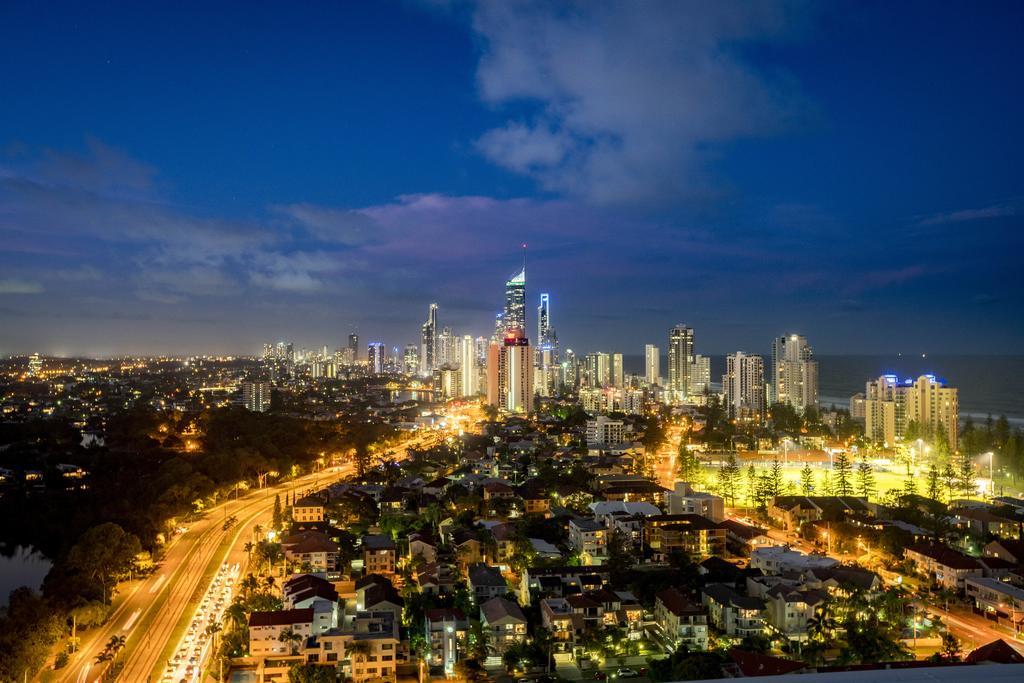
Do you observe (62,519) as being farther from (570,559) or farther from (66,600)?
(570,559)

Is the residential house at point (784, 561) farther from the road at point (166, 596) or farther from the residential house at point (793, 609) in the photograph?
the road at point (166, 596)

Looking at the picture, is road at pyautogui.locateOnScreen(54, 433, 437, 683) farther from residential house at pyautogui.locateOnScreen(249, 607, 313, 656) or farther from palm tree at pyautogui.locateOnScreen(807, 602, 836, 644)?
palm tree at pyautogui.locateOnScreen(807, 602, 836, 644)

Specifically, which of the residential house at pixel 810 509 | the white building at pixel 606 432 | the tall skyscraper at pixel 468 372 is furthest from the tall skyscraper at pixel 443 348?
the residential house at pixel 810 509

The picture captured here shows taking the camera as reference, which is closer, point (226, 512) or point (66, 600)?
point (66, 600)

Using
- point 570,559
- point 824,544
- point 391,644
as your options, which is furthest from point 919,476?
point 391,644

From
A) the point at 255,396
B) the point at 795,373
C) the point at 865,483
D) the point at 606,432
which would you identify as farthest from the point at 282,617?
the point at 255,396

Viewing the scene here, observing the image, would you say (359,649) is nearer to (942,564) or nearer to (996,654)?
(996,654)

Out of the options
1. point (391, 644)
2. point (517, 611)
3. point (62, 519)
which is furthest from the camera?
point (62, 519)
